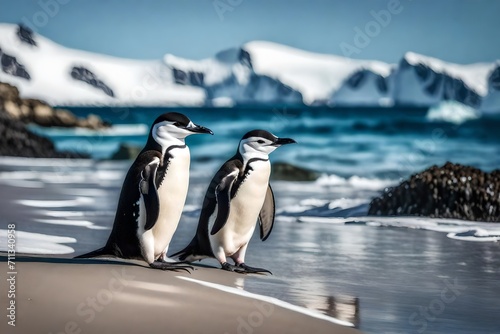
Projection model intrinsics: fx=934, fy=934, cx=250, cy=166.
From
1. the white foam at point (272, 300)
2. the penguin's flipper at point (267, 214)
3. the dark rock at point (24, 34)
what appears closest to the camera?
the white foam at point (272, 300)

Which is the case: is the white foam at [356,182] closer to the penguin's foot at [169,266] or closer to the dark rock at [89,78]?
the dark rock at [89,78]

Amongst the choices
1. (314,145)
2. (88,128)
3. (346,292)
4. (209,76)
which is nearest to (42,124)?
(88,128)

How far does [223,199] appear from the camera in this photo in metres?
3.36

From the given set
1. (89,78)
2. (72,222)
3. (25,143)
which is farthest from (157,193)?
(25,143)

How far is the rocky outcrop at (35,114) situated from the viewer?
4.88 m

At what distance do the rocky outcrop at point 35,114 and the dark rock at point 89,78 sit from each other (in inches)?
6.4

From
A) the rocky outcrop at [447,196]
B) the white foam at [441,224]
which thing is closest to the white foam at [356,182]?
the rocky outcrop at [447,196]

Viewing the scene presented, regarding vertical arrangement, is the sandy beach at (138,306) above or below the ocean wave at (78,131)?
below

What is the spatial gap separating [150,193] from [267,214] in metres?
0.64

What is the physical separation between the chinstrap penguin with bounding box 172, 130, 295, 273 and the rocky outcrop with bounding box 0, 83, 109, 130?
1.64 m

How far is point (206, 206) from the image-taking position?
3.46m

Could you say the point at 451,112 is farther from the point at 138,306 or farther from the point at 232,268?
the point at 138,306

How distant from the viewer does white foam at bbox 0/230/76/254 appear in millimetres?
3758

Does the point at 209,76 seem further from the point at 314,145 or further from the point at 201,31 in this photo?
the point at 314,145
